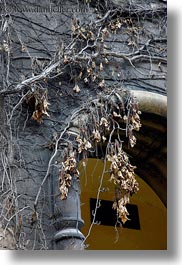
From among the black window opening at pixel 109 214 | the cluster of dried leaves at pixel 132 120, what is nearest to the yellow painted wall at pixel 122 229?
the black window opening at pixel 109 214

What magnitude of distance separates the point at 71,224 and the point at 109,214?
75cm

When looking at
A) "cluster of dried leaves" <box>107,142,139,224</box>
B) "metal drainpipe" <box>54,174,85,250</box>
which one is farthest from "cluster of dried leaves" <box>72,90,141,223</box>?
"metal drainpipe" <box>54,174,85,250</box>

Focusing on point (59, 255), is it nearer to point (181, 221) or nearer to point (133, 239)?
point (181, 221)

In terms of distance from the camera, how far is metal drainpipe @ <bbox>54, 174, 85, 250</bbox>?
2.84 m

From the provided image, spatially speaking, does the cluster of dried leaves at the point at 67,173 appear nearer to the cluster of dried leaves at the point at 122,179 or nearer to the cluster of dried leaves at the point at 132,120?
the cluster of dried leaves at the point at 122,179

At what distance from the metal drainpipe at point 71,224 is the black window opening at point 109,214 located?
1.17 feet

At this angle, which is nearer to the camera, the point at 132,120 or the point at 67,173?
the point at 67,173

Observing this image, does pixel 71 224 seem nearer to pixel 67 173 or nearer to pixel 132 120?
pixel 67 173

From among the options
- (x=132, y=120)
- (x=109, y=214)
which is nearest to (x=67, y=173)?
(x=132, y=120)

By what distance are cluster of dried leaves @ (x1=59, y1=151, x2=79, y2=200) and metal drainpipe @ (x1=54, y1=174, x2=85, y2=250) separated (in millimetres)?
30

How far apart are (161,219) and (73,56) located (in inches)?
36.3

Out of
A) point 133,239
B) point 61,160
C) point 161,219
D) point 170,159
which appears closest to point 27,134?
point 61,160

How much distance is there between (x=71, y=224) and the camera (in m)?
2.89

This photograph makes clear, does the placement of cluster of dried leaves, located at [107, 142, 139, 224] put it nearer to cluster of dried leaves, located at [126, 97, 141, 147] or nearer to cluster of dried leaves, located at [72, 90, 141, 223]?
cluster of dried leaves, located at [72, 90, 141, 223]
